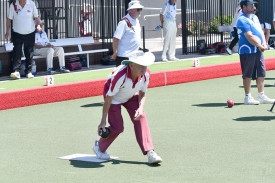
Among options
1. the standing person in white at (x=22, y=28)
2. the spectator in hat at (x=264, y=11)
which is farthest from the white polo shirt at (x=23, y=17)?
the spectator in hat at (x=264, y=11)

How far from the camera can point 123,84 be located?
21.0ft

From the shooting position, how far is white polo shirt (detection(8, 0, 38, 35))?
1342 cm

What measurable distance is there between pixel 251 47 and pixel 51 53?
546cm

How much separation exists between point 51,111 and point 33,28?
3.81 meters

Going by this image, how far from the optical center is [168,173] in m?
6.07

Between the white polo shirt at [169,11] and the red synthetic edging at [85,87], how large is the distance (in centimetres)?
228

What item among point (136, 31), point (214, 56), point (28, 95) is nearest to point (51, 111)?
point (28, 95)

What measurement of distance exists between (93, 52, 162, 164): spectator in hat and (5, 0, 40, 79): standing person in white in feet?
23.5

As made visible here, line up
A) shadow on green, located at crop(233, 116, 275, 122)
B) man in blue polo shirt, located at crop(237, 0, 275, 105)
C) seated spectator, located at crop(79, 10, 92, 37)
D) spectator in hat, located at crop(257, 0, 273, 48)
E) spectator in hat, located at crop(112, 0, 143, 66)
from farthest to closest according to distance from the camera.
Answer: spectator in hat, located at crop(257, 0, 273, 48) < seated spectator, located at crop(79, 10, 92, 37) < man in blue polo shirt, located at crop(237, 0, 275, 105) < spectator in hat, located at crop(112, 0, 143, 66) < shadow on green, located at crop(233, 116, 275, 122)

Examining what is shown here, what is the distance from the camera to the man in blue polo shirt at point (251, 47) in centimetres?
1010

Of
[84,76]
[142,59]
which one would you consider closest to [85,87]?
[84,76]

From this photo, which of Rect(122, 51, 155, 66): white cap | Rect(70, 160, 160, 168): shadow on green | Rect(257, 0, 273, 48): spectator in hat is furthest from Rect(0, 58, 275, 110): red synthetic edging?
Rect(257, 0, 273, 48): spectator in hat

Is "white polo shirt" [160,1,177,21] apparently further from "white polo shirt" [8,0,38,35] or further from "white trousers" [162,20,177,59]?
"white polo shirt" [8,0,38,35]

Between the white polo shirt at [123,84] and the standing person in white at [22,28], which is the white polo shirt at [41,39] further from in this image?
the white polo shirt at [123,84]
